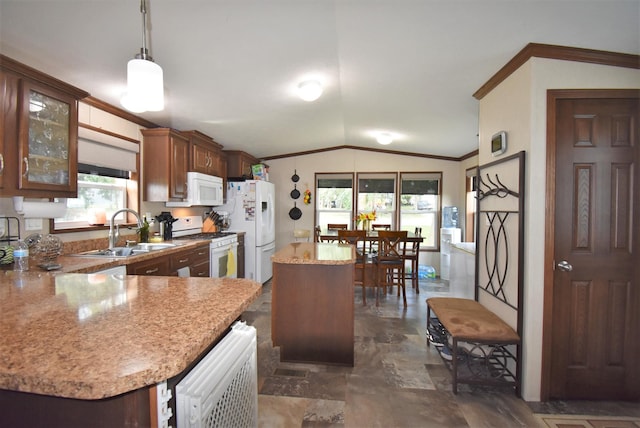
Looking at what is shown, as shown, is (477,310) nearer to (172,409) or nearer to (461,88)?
(461,88)

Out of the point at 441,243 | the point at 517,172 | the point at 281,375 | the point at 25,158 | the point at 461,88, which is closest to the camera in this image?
the point at 25,158

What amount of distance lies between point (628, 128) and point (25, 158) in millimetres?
3849

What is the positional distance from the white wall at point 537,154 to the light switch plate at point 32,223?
11.7ft

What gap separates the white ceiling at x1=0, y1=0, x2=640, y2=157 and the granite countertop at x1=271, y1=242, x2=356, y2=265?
5.10ft

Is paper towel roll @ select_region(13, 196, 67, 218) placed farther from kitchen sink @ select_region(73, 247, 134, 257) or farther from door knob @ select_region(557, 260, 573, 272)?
door knob @ select_region(557, 260, 573, 272)

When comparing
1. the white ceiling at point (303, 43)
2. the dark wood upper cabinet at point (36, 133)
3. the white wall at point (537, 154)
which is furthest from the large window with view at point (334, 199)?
the dark wood upper cabinet at point (36, 133)

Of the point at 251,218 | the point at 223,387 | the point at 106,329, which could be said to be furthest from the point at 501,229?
the point at 251,218

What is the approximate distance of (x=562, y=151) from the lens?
73.9 inches

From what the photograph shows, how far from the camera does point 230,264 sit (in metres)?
3.95

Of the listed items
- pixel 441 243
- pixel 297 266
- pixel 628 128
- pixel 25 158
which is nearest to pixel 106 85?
pixel 25 158

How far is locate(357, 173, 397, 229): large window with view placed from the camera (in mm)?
5527

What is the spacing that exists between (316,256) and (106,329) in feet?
5.36

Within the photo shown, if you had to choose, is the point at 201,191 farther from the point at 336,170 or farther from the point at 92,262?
the point at 336,170

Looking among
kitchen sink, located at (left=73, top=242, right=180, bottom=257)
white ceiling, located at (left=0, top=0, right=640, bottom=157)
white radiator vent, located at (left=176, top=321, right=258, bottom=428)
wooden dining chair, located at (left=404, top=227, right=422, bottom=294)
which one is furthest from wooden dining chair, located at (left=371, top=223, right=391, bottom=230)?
white radiator vent, located at (left=176, top=321, right=258, bottom=428)
